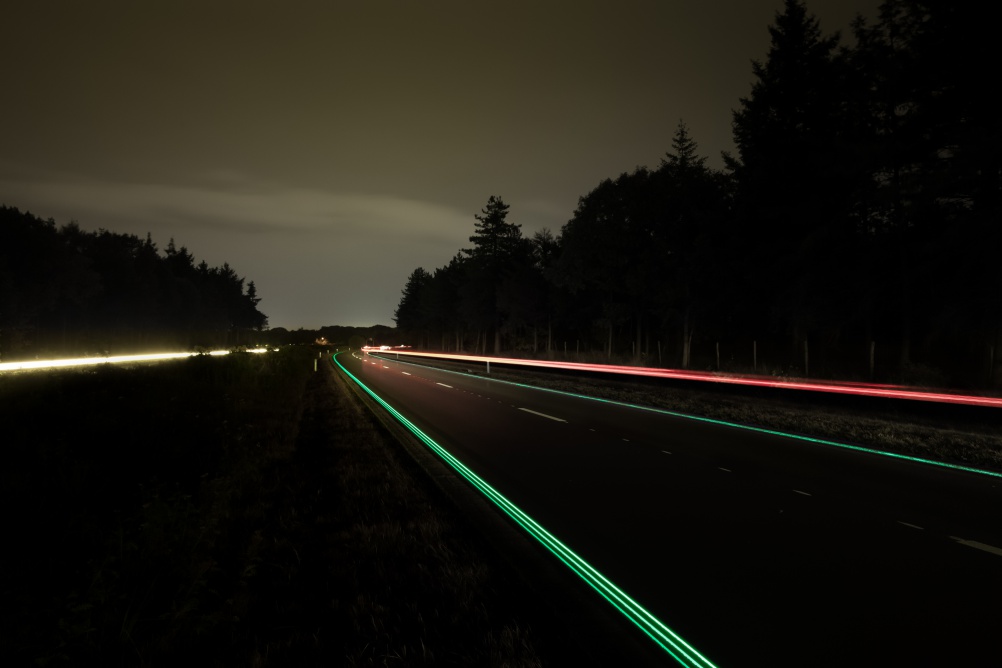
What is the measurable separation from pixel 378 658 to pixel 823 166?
31.2 metres

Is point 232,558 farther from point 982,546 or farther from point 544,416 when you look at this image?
point 544,416

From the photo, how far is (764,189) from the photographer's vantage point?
33.1 m

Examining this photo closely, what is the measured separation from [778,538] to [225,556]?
213 inches

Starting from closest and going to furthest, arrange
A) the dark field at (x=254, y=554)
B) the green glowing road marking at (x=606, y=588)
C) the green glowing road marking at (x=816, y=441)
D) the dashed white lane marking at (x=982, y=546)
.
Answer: the green glowing road marking at (x=606, y=588) → the dark field at (x=254, y=554) → the dashed white lane marking at (x=982, y=546) → the green glowing road marking at (x=816, y=441)

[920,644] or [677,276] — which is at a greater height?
[677,276]

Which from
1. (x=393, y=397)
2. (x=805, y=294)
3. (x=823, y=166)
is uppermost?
(x=823, y=166)

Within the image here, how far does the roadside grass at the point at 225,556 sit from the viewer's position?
3727mm

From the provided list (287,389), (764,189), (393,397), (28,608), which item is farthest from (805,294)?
(28,608)

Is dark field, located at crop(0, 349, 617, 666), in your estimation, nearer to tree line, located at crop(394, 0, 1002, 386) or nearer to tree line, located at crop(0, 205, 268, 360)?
tree line, located at crop(0, 205, 268, 360)

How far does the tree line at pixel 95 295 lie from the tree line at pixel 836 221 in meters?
28.5

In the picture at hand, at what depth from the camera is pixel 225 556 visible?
223 inches

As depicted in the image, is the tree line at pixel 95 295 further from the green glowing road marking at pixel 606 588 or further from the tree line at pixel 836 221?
the tree line at pixel 836 221

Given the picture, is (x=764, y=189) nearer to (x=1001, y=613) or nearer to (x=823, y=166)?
(x=823, y=166)

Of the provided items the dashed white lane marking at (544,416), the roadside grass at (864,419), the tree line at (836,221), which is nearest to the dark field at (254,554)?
the roadside grass at (864,419)
